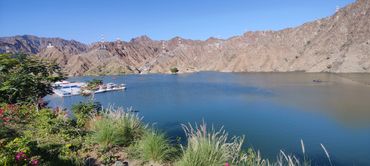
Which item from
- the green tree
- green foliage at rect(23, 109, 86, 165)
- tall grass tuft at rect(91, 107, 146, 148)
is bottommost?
green foliage at rect(23, 109, 86, 165)

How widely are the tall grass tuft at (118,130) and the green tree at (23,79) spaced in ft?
22.2

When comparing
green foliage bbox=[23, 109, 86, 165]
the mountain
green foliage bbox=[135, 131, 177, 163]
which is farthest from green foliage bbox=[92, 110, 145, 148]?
the mountain

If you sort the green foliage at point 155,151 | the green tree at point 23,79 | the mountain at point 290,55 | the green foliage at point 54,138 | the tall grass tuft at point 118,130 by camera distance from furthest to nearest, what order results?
1. the mountain at point 290,55
2. the green tree at point 23,79
3. the tall grass tuft at point 118,130
4. the green foliage at point 155,151
5. the green foliage at point 54,138

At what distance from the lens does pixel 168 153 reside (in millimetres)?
8094

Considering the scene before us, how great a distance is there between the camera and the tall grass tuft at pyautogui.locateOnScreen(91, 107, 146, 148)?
9148 mm

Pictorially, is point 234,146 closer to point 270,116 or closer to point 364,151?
point 364,151

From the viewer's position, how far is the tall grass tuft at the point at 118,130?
9.15 meters

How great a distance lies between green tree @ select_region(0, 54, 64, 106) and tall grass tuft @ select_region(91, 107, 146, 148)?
6764 mm

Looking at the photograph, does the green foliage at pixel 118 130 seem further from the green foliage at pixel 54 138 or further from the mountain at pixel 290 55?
the mountain at pixel 290 55

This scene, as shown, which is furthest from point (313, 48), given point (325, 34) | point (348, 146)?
point (348, 146)

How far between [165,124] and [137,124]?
16293 millimetres

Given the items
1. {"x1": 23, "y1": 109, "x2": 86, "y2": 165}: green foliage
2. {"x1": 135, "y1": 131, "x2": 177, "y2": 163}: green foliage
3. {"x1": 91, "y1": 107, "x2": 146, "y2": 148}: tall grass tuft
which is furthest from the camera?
{"x1": 91, "y1": 107, "x2": 146, "y2": 148}: tall grass tuft

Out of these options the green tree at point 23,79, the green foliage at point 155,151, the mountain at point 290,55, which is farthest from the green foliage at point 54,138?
the mountain at point 290,55

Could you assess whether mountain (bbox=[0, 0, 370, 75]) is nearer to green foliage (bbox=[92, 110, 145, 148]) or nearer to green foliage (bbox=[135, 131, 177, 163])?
green foliage (bbox=[92, 110, 145, 148])
